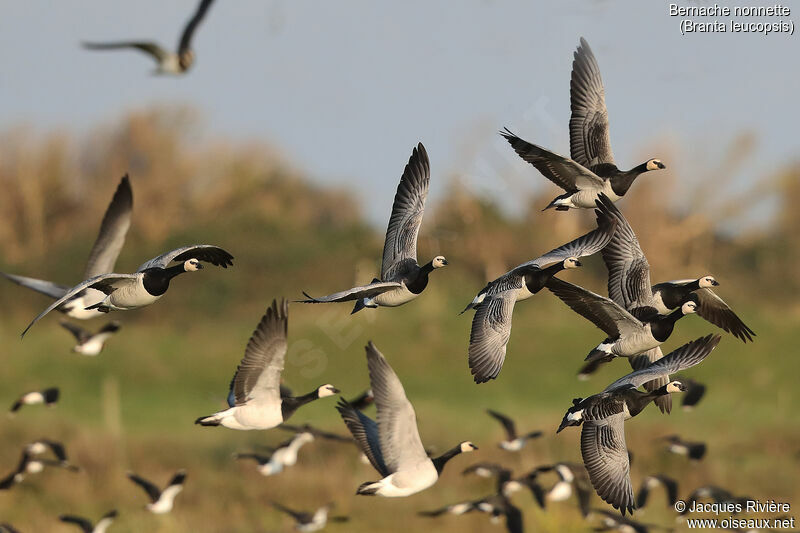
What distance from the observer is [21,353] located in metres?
52.8

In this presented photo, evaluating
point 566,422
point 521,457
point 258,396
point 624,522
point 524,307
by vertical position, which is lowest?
point 524,307

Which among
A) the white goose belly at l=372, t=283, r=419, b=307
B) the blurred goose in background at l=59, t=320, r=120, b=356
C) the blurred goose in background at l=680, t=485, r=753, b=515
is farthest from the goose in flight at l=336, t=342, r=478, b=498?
the blurred goose in background at l=680, t=485, r=753, b=515

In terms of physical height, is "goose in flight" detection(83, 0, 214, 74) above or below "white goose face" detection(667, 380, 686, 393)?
above

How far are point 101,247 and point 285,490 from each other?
17.4 metres

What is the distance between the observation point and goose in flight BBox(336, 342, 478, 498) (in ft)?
54.0

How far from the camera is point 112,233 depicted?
17.9 metres

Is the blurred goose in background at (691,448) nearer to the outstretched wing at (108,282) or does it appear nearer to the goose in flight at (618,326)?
the goose in flight at (618,326)

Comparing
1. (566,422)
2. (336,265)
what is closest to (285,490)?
(566,422)

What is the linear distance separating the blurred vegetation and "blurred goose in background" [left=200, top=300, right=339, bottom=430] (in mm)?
16354

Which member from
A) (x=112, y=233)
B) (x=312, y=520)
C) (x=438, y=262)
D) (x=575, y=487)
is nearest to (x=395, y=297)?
(x=438, y=262)

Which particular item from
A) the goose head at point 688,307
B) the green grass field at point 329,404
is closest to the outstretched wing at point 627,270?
the goose head at point 688,307

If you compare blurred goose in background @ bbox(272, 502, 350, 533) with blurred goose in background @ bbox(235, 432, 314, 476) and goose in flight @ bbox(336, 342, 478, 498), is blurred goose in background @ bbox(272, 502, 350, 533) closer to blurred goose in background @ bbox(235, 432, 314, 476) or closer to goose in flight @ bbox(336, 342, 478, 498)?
blurred goose in background @ bbox(235, 432, 314, 476)

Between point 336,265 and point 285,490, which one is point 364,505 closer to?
point 285,490

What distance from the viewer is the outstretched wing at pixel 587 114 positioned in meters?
15.2
